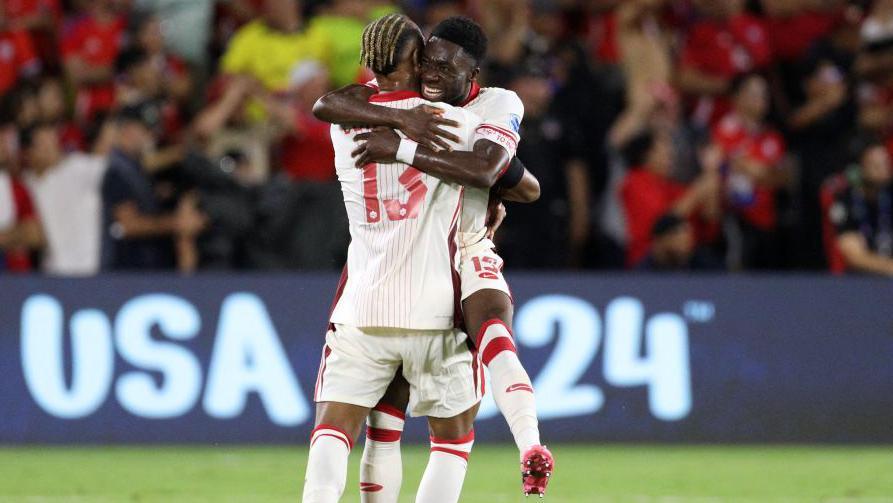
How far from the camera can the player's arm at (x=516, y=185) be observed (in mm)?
5680

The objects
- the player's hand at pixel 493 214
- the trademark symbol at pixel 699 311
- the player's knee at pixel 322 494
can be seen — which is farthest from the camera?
the trademark symbol at pixel 699 311

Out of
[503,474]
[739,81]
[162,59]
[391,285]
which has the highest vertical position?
[162,59]

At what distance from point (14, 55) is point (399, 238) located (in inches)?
329

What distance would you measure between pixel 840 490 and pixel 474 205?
379cm

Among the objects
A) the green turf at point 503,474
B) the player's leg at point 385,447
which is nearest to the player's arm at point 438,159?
the player's leg at point 385,447

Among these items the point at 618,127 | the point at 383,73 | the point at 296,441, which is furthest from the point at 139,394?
the point at 383,73

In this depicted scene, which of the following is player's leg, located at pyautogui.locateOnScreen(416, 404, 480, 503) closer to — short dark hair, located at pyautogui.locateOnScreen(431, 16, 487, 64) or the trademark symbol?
short dark hair, located at pyautogui.locateOnScreen(431, 16, 487, 64)

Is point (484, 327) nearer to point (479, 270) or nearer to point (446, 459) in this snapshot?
point (479, 270)

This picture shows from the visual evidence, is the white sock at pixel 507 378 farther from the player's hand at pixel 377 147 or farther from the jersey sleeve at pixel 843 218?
the jersey sleeve at pixel 843 218

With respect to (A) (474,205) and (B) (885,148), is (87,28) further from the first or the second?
(A) (474,205)

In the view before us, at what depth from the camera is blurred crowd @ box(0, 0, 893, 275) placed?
1108 cm

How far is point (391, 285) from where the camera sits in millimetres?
5375

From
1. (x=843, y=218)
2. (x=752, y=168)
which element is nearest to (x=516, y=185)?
(x=843, y=218)

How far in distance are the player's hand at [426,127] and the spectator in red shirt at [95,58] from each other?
749 centimetres
